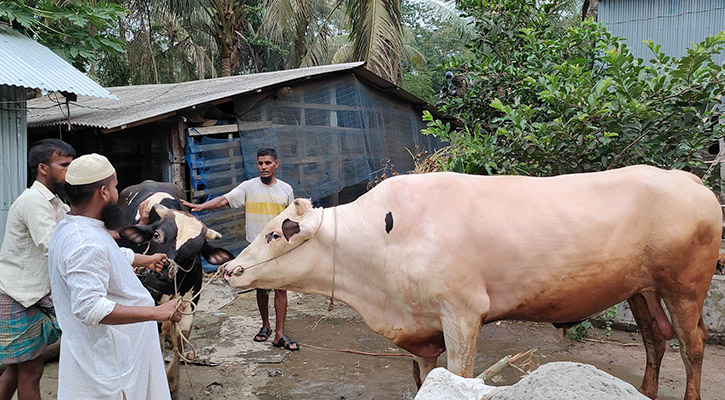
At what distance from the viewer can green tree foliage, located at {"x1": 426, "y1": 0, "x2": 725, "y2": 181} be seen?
190 inches

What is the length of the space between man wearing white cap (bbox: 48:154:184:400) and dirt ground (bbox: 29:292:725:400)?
5.13 ft

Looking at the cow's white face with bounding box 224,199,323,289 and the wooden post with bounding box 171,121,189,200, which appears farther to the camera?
the wooden post with bounding box 171,121,189,200

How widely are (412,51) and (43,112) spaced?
1785 centimetres

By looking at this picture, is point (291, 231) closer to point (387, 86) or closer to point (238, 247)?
point (238, 247)

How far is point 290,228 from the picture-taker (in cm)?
369

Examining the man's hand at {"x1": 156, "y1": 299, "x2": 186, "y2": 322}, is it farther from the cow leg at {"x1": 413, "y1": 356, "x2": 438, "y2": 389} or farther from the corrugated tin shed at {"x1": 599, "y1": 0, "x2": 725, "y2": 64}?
the corrugated tin shed at {"x1": 599, "y1": 0, "x2": 725, "y2": 64}

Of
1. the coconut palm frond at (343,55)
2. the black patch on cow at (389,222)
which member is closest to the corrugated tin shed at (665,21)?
the black patch on cow at (389,222)

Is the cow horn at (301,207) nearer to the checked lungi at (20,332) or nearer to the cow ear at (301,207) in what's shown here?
the cow ear at (301,207)

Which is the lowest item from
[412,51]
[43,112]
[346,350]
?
[346,350]

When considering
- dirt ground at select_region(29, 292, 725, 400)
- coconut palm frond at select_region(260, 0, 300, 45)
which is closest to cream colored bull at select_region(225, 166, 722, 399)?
dirt ground at select_region(29, 292, 725, 400)

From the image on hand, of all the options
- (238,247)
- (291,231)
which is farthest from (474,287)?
(238,247)

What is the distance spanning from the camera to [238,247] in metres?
9.37

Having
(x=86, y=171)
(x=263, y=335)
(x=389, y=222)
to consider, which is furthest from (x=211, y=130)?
(x=86, y=171)

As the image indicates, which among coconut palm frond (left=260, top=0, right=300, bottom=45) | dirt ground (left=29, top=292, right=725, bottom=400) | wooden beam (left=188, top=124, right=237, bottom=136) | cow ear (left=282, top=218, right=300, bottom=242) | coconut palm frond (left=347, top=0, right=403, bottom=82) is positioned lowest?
dirt ground (left=29, top=292, right=725, bottom=400)
